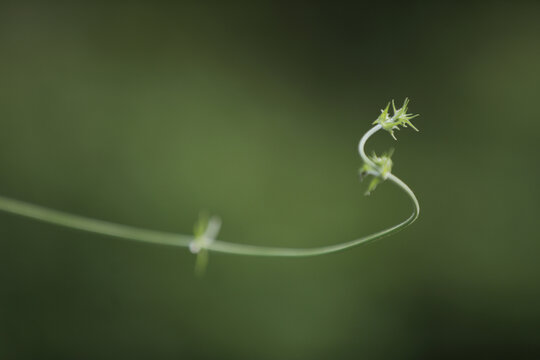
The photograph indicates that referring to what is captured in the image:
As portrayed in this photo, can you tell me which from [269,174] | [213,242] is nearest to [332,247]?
[213,242]

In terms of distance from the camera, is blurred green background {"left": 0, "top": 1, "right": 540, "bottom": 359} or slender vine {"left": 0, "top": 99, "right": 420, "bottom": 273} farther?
blurred green background {"left": 0, "top": 1, "right": 540, "bottom": 359}

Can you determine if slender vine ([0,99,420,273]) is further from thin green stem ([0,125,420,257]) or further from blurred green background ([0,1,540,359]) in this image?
blurred green background ([0,1,540,359])

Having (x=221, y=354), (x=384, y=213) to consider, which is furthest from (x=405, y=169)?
(x=221, y=354)

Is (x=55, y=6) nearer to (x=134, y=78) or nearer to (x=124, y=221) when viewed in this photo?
(x=134, y=78)

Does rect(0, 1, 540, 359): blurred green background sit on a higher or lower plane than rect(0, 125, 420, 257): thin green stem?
higher

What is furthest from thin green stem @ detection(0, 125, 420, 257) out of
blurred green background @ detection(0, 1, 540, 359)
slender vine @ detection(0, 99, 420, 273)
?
blurred green background @ detection(0, 1, 540, 359)

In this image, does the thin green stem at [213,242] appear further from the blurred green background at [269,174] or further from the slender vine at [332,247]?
the blurred green background at [269,174]

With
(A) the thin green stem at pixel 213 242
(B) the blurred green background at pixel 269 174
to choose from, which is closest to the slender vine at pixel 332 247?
(A) the thin green stem at pixel 213 242

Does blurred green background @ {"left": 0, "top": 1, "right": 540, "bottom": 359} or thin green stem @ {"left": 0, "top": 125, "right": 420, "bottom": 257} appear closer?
thin green stem @ {"left": 0, "top": 125, "right": 420, "bottom": 257}

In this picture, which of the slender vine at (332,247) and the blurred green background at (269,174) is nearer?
the slender vine at (332,247)
